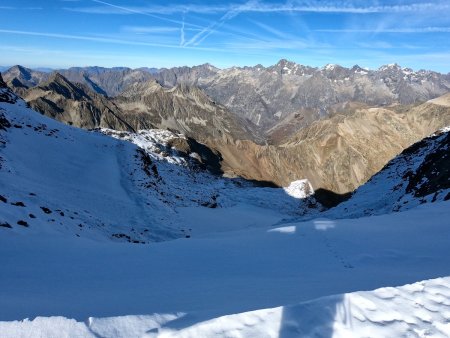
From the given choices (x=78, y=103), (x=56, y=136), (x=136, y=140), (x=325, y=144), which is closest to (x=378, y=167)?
(x=325, y=144)

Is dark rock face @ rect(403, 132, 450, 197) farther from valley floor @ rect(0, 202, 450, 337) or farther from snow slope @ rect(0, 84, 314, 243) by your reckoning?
snow slope @ rect(0, 84, 314, 243)

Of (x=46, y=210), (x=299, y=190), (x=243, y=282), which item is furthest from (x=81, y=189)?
(x=299, y=190)

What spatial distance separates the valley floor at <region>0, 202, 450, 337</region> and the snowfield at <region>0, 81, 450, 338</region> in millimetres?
25

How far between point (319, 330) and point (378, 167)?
118 m

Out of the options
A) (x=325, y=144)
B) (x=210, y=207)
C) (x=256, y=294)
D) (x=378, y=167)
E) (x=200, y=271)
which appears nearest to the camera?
(x=256, y=294)

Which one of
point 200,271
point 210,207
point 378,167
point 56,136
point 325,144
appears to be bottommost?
point 200,271

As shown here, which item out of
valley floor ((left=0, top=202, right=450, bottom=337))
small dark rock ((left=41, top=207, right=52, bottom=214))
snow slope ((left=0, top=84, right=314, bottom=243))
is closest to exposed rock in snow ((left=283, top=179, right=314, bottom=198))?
snow slope ((left=0, top=84, right=314, bottom=243))

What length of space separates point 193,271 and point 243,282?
1.92m

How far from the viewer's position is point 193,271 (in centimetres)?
1024

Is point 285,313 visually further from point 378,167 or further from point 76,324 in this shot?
point 378,167

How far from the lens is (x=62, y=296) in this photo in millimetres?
7703

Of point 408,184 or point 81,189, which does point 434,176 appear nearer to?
point 408,184

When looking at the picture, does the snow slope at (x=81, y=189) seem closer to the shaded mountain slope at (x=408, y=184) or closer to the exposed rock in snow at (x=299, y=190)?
the shaded mountain slope at (x=408, y=184)

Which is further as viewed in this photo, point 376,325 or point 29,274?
point 29,274
